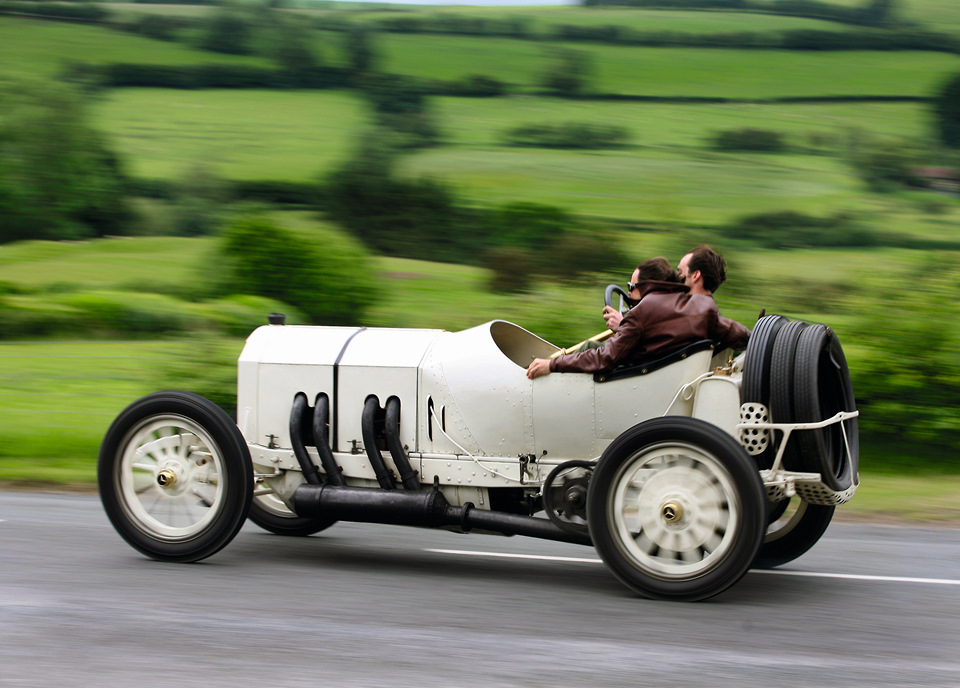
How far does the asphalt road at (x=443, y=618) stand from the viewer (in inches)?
150

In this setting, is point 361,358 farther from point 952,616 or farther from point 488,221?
point 488,221

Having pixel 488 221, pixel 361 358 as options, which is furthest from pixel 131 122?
pixel 361 358

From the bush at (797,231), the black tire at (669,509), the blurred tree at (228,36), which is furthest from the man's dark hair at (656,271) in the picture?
the blurred tree at (228,36)

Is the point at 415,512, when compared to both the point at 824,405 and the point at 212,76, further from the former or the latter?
the point at 212,76

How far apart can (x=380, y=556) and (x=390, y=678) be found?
2.13 m

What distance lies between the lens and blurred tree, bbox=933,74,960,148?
38.5m

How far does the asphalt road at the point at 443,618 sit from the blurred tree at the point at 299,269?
31.1 feet

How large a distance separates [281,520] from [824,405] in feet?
10.8

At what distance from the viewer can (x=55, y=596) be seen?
482cm

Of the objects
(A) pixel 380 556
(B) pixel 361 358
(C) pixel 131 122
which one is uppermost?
(C) pixel 131 122

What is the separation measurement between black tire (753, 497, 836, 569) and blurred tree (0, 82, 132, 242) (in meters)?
34.5

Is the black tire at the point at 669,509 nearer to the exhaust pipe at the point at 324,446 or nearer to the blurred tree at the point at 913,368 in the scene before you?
the exhaust pipe at the point at 324,446

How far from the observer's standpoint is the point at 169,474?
5.45 meters

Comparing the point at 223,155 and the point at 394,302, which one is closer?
the point at 394,302
